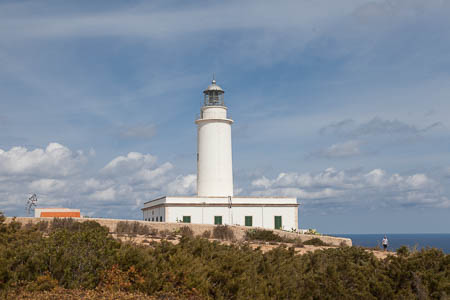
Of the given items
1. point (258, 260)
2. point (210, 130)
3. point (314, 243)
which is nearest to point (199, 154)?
point (210, 130)

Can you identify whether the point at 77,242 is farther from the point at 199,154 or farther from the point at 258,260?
the point at 199,154

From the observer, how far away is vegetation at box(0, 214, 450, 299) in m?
10.0

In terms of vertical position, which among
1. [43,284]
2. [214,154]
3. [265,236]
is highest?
[214,154]

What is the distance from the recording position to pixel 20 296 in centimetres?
916

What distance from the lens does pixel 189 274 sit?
10492mm

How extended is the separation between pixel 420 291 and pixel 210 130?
1146 inches

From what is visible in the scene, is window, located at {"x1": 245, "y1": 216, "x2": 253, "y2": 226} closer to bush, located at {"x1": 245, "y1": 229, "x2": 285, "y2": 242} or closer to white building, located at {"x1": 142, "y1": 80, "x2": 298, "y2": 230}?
white building, located at {"x1": 142, "y1": 80, "x2": 298, "y2": 230}

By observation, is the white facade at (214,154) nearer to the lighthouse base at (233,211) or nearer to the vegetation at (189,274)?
the lighthouse base at (233,211)

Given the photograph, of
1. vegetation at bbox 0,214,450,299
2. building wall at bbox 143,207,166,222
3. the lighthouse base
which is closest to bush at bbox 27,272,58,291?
vegetation at bbox 0,214,450,299

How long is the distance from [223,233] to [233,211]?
8593 millimetres

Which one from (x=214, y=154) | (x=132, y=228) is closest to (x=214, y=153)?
(x=214, y=154)

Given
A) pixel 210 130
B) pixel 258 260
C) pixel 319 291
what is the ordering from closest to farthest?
pixel 319 291 → pixel 258 260 → pixel 210 130

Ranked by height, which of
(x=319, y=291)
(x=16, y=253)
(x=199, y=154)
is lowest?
(x=319, y=291)

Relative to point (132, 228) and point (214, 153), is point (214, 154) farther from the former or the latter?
point (132, 228)
